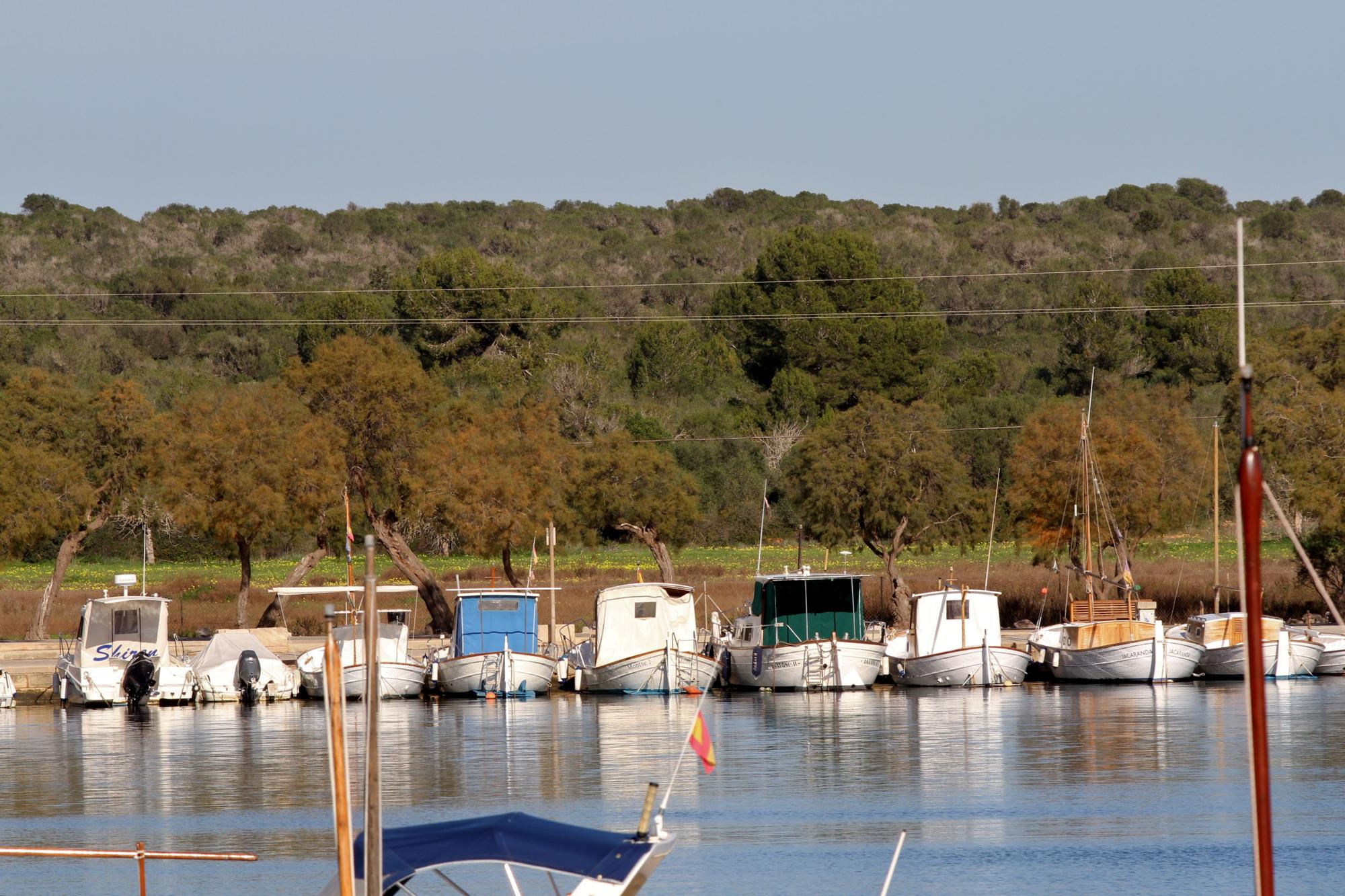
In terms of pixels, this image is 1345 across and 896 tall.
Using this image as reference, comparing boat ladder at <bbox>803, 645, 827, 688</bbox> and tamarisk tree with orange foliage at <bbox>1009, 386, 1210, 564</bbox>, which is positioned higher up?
tamarisk tree with orange foliage at <bbox>1009, 386, 1210, 564</bbox>

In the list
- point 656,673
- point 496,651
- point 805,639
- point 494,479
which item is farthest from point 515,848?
point 494,479

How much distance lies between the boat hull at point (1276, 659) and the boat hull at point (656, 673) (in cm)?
1333

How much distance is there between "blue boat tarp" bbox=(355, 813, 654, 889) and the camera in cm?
1332

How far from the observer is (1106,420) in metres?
56.7

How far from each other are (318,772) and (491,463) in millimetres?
22010

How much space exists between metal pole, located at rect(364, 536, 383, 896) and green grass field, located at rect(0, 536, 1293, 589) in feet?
167

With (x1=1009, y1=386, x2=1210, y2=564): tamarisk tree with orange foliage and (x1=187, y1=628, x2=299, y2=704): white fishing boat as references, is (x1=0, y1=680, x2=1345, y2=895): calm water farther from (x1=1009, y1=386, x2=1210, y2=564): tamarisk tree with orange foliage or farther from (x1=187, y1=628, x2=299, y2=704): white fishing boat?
(x1=1009, y1=386, x2=1210, y2=564): tamarisk tree with orange foliage

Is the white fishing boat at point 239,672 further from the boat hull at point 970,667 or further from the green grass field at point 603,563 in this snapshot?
the green grass field at point 603,563

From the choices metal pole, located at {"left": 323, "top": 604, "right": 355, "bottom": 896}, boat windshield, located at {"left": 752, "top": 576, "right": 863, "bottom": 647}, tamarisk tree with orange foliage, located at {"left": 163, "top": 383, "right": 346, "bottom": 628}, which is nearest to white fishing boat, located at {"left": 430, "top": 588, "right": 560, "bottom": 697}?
boat windshield, located at {"left": 752, "top": 576, "right": 863, "bottom": 647}

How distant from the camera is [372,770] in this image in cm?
1317

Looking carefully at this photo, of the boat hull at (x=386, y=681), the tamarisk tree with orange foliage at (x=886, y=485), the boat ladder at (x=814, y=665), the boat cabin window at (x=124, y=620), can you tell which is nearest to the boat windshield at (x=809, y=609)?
the boat ladder at (x=814, y=665)

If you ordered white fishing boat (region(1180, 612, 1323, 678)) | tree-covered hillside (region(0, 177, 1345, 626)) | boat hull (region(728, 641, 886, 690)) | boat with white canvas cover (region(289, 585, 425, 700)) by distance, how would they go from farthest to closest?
tree-covered hillside (region(0, 177, 1345, 626)) → white fishing boat (region(1180, 612, 1323, 678)) → boat hull (region(728, 641, 886, 690)) → boat with white canvas cover (region(289, 585, 425, 700))

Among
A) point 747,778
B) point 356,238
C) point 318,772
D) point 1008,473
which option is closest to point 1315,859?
point 747,778

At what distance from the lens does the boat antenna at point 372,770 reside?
12.8 metres
